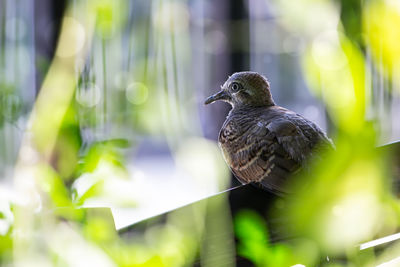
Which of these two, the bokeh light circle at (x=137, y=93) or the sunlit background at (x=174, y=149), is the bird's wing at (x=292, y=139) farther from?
the bokeh light circle at (x=137, y=93)

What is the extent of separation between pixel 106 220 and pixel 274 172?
0.90 feet

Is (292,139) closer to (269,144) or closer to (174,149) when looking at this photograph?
(269,144)

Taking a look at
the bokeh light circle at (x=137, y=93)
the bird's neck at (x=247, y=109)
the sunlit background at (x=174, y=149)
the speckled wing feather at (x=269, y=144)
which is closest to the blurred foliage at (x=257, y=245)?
the sunlit background at (x=174, y=149)

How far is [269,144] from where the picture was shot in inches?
26.6

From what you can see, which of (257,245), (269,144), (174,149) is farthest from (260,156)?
(257,245)

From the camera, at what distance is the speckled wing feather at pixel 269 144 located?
61cm

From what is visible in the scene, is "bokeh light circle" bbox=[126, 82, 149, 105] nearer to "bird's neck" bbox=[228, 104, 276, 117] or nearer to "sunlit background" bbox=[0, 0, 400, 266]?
"sunlit background" bbox=[0, 0, 400, 266]

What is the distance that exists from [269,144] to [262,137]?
19 mm

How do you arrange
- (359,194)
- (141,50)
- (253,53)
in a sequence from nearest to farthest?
(359,194) → (141,50) → (253,53)

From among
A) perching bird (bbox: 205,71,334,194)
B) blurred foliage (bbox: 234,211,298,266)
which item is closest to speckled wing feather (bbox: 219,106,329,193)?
perching bird (bbox: 205,71,334,194)

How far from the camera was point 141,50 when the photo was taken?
2.58ft

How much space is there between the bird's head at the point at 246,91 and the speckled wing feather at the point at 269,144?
2.3 inches

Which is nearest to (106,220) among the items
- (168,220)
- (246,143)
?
(168,220)

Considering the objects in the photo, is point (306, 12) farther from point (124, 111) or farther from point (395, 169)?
point (124, 111)
